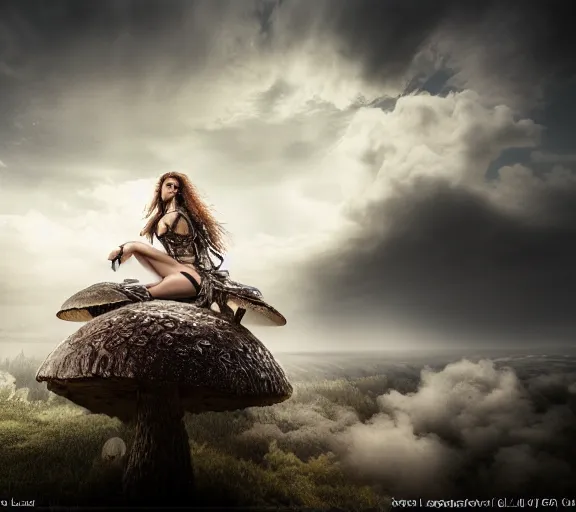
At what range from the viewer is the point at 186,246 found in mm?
3168

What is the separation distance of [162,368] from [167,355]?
0.07m

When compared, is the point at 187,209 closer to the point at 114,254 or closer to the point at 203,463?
the point at 114,254

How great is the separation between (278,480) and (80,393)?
1465mm

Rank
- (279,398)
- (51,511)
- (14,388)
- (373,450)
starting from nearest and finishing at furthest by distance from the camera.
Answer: (51,511), (279,398), (373,450), (14,388)

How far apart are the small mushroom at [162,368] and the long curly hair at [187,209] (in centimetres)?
74

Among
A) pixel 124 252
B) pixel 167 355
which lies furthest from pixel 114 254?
pixel 167 355

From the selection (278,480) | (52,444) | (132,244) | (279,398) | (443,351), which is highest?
(132,244)

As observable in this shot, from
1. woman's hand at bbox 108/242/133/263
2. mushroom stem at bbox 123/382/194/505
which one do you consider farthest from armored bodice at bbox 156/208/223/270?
mushroom stem at bbox 123/382/194/505

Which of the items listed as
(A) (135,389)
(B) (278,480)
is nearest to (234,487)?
(B) (278,480)

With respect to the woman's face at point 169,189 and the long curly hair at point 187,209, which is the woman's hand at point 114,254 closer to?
the long curly hair at point 187,209

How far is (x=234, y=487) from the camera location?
2971mm

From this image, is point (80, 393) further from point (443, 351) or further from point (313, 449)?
point (443, 351)

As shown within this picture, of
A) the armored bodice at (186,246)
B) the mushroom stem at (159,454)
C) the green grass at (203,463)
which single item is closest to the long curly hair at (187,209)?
the armored bodice at (186,246)

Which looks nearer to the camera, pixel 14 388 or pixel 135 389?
pixel 135 389
